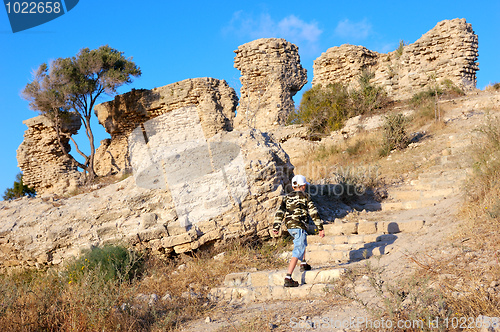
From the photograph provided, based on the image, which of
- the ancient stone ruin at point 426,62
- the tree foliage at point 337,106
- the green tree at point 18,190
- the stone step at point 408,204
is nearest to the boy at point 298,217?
the stone step at point 408,204

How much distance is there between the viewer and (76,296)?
3717 mm

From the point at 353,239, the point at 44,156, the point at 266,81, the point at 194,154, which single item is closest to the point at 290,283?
the point at 353,239

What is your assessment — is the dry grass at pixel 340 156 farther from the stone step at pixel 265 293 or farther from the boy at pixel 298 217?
the stone step at pixel 265 293

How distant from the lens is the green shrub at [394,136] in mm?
11172

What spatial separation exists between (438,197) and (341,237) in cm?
275

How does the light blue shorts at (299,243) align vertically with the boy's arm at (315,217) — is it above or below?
below

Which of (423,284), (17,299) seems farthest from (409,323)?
(17,299)

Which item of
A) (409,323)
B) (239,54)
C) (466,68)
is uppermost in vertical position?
(239,54)

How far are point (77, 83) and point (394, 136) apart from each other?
46.3 feet

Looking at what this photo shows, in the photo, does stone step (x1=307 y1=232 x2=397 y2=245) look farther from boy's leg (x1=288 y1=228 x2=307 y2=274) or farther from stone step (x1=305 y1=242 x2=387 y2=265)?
boy's leg (x1=288 y1=228 x2=307 y2=274)

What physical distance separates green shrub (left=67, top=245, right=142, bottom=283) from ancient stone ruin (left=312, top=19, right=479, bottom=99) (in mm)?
14317

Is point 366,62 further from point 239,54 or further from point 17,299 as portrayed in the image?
point 17,299

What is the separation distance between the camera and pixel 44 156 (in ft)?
61.9

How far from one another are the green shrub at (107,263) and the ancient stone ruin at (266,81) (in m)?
11.9
